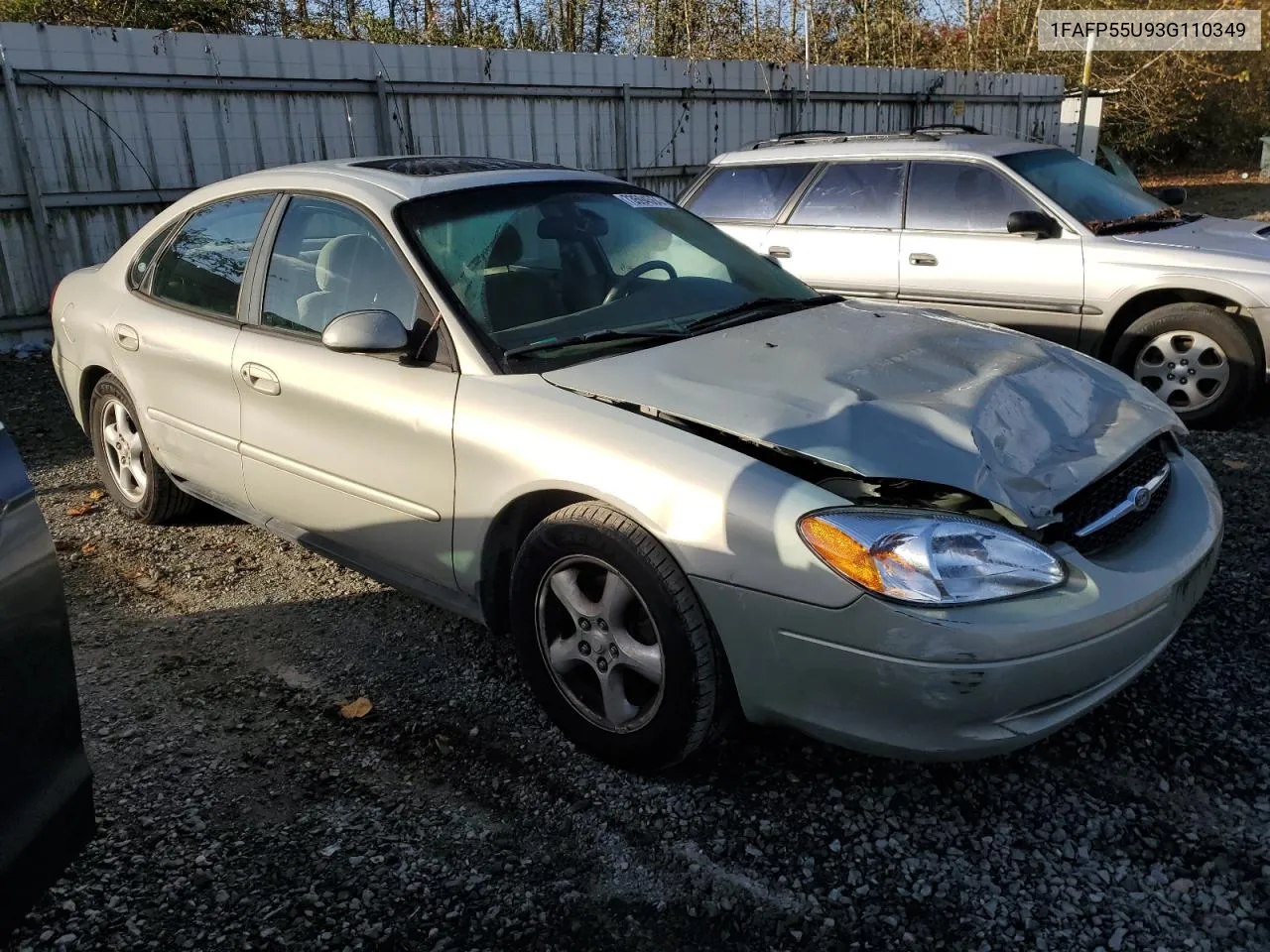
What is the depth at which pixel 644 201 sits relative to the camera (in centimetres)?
420

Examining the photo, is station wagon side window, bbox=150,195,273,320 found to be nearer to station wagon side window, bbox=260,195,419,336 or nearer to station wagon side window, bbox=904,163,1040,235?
station wagon side window, bbox=260,195,419,336

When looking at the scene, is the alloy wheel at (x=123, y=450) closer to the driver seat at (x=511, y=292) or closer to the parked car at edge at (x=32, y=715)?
the driver seat at (x=511, y=292)

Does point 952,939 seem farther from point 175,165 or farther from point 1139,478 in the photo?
point 175,165

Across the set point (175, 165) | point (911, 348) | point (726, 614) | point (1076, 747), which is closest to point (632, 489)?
point (726, 614)

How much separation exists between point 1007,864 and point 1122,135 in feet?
80.6

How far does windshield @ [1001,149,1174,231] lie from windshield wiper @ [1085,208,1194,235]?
0.01 metres

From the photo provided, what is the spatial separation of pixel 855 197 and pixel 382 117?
4.92m

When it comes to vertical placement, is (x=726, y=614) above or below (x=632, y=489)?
below

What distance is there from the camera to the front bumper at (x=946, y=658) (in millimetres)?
2375

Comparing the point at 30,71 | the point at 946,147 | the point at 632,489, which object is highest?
the point at 30,71

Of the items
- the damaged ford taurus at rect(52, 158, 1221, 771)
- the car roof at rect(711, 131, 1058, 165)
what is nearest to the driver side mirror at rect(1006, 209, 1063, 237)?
the car roof at rect(711, 131, 1058, 165)

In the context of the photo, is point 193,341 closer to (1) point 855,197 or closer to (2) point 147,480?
(2) point 147,480

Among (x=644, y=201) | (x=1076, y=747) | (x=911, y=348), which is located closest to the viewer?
(x=1076, y=747)

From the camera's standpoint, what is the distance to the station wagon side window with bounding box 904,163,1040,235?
6.59 meters
